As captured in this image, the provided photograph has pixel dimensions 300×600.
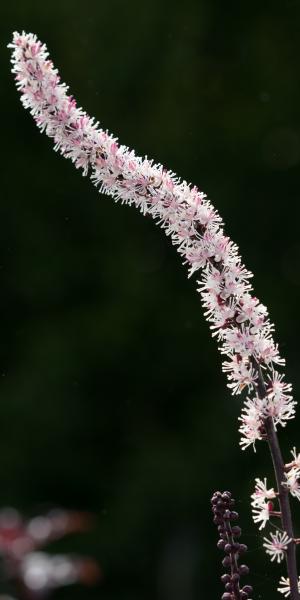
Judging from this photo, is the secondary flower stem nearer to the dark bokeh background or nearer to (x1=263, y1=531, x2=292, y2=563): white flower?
(x1=263, y1=531, x2=292, y2=563): white flower

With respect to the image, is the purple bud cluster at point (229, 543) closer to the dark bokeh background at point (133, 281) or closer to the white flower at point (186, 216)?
the white flower at point (186, 216)

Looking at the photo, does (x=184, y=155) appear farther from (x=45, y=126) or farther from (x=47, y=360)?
(x=45, y=126)

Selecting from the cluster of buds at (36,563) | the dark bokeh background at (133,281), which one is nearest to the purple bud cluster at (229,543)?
the cluster of buds at (36,563)

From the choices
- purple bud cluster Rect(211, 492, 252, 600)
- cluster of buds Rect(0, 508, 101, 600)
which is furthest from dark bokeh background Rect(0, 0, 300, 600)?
purple bud cluster Rect(211, 492, 252, 600)

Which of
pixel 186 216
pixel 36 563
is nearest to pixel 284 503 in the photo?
pixel 186 216

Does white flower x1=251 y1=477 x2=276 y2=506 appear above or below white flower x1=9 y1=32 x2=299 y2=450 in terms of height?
below

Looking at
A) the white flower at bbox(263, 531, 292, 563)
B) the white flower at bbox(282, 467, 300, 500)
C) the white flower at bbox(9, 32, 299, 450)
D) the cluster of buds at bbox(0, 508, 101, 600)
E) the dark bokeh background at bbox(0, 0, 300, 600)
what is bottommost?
the white flower at bbox(263, 531, 292, 563)
